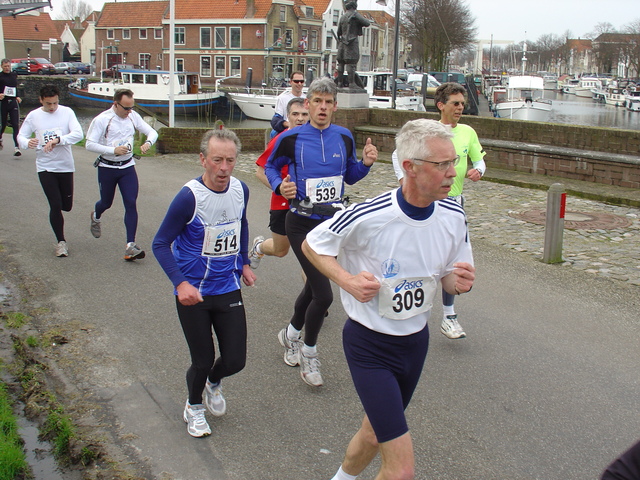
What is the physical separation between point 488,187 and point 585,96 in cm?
8028

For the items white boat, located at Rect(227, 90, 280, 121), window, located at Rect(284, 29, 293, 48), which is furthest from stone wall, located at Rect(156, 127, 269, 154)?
window, located at Rect(284, 29, 293, 48)

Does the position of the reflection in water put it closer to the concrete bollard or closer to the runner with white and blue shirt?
the concrete bollard

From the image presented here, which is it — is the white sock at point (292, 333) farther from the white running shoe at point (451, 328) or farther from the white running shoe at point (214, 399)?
the white running shoe at point (451, 328)

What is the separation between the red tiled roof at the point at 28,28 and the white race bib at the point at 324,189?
9792 centimetres

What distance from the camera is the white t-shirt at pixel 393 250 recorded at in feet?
10.0

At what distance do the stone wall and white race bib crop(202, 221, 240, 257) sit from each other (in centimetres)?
1321

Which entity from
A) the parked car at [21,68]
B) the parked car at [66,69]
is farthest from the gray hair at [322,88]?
the parked car at [66,69]

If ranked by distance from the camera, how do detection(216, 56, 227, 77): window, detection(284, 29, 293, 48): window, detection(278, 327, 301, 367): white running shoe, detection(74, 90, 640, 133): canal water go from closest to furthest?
1. detection(278, 327, 301, 367): white running shoe
2. detection(74, 90, 640, 133): canal water
3. detection(216, 56, 227, 77): window
4. detection(284, 29, 293, 48): window

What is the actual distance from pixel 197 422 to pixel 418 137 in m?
2.32

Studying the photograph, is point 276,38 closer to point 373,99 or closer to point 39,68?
point 39,68

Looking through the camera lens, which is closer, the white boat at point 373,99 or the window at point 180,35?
the white boat at point 373,99

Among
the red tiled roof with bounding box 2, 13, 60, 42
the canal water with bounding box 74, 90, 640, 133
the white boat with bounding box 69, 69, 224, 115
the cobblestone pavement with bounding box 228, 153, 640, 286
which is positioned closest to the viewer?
the cobblestone pavement with bounding box 228, 153, 640, 286

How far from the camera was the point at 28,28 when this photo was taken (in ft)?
308

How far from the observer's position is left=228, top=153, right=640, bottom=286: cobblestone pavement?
8.40 m
